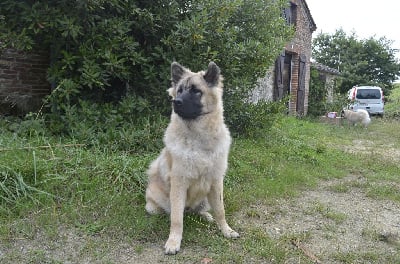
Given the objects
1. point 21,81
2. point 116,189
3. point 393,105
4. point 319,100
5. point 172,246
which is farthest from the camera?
point 393,105

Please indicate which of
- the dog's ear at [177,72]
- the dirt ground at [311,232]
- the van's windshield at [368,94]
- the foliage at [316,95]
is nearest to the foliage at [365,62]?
the van's windshield at [368,94]

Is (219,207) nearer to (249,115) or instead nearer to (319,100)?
(249,115)

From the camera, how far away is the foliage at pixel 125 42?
229 inches

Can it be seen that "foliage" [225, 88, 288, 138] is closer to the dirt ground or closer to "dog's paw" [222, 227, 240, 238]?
the dirt ground

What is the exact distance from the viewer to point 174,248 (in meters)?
3.57

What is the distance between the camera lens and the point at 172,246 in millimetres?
3580

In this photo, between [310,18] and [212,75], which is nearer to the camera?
[212,75]

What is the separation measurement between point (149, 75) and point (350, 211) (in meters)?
3.61

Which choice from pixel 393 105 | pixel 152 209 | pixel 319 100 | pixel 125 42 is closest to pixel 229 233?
pixel 152 209

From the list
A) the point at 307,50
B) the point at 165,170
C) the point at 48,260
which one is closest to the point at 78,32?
the point at 165,170

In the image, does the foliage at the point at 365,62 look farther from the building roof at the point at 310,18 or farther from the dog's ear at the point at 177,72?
the dog's ear at the point at 177,72

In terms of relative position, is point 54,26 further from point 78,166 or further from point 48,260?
point 48,260

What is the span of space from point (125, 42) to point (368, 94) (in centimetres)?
2035

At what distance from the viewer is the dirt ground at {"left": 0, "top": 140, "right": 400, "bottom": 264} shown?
3.50 m
